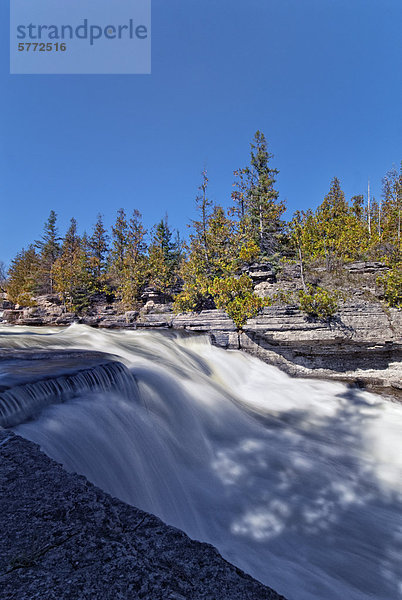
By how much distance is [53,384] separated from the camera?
388 centimetres

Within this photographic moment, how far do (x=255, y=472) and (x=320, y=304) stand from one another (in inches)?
310

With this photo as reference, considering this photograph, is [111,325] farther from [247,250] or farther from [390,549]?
[390,549]

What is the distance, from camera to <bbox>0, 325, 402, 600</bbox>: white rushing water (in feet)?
9.00

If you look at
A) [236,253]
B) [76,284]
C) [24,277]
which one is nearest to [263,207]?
[236,253]

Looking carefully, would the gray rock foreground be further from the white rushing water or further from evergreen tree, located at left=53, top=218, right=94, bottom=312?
evergreen tree, located at left=53, top=218, right=94, bottom=312

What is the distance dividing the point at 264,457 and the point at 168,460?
1.78m

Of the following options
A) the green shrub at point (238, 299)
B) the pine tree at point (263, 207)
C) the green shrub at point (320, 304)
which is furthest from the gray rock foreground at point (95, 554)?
the pine tree at point (263, 207)

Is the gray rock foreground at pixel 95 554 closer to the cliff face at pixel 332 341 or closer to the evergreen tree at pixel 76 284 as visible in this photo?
the cliff face at pixel 332 341

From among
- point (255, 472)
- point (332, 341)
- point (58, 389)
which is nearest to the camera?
point (58, 389)

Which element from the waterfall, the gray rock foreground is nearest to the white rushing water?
the waterfall

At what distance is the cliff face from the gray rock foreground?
1031 cm

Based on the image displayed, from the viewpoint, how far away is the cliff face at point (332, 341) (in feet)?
33.9

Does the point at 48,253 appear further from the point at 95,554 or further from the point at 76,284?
the point at 95,554

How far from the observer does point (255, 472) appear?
14.0 ft
